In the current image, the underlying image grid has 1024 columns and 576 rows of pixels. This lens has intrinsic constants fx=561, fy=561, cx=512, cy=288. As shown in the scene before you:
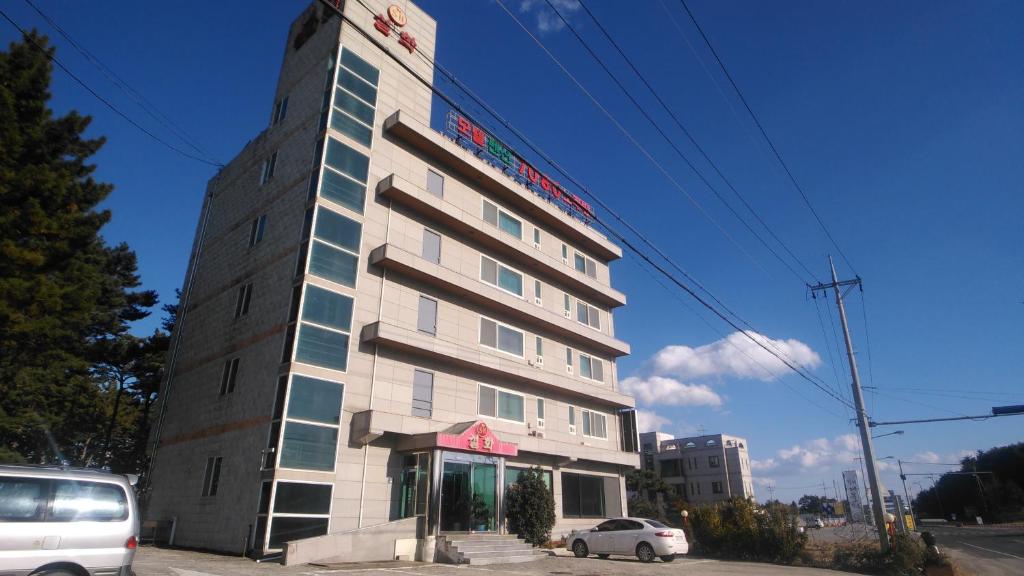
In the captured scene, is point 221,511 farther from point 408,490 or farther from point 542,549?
point 542,549

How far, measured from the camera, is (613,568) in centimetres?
1706

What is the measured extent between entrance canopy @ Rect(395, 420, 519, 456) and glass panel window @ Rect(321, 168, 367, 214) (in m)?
9.11

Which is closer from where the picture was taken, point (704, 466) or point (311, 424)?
point (311, 424)

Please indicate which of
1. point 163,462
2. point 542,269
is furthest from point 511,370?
point 163,462

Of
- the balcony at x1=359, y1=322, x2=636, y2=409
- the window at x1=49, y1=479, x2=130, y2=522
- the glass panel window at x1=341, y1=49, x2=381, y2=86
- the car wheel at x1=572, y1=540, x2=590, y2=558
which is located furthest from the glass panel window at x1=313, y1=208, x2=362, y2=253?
the car wheel at x1=572, y1=540, x2=590, y2=558

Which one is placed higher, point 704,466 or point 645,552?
point 704,466

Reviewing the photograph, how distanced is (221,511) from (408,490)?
242 inches

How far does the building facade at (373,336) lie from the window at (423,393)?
8cm

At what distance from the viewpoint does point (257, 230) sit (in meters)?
24.1

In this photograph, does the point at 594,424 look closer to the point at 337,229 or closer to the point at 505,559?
the point at 505,559

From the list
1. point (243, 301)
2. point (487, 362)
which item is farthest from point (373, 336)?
point (243, 301)

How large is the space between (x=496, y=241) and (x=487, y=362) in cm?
601

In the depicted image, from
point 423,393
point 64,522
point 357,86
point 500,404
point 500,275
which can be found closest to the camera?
point 64,522

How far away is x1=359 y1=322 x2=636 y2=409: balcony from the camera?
68.6 ft
